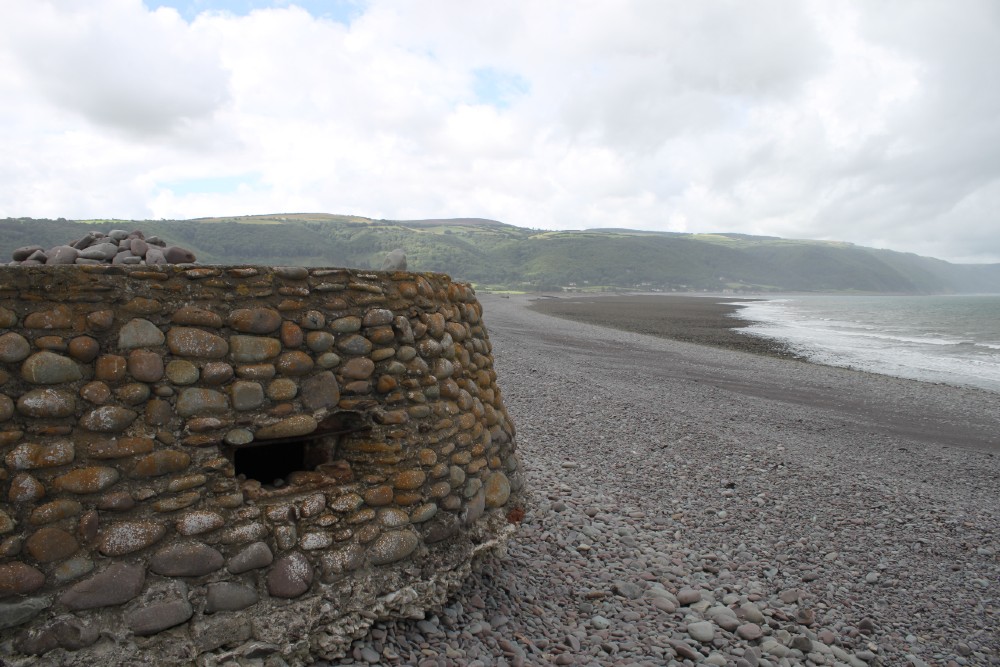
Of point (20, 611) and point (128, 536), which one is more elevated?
point (128, 536)

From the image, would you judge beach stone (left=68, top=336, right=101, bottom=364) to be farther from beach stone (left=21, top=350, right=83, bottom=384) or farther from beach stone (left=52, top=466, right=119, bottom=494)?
beach stone (left=52, top=466, right=119, bottom=494)

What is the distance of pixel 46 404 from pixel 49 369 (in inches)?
7.7

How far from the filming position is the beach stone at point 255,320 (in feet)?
12.6

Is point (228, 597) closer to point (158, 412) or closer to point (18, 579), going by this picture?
point (18, 579)

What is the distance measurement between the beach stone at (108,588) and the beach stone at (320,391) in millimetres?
1342

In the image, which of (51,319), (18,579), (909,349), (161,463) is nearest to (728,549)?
(161,463)

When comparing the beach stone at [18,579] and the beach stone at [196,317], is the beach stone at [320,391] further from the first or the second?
the beach stone at [18,579]

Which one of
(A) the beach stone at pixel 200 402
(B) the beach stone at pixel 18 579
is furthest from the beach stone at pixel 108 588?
(A) the beach stone at pixel 200 402

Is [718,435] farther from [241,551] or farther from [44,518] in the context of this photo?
[44,518]

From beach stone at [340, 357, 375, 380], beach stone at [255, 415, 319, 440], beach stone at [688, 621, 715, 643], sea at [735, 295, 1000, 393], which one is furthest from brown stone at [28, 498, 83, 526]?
sea at [735, 295, 1000, 393]

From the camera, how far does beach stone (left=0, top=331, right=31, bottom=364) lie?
323cm

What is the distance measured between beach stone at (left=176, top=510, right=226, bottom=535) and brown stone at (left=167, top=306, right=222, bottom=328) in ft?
3.76

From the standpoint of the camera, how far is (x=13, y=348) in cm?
326

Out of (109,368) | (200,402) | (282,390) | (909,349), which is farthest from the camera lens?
(909,349)
